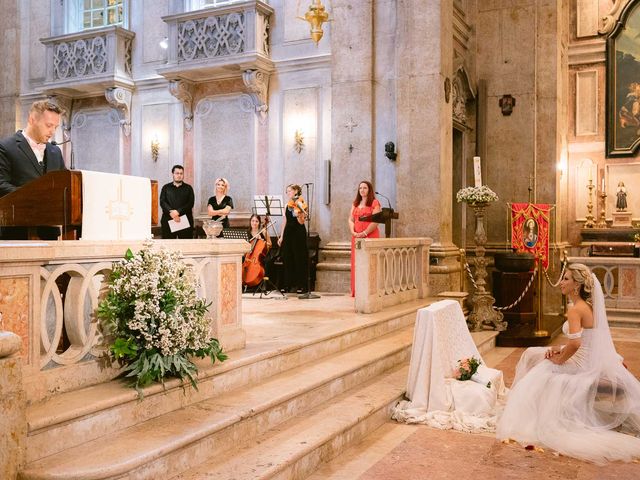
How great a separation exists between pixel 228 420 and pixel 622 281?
8.82 m

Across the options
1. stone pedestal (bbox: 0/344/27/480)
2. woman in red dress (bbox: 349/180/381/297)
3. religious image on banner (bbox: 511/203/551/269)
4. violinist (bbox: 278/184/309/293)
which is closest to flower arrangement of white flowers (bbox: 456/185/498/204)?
woman in red dress (bbox: 349/180/381/297)

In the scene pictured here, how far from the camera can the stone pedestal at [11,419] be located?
2.84 metres

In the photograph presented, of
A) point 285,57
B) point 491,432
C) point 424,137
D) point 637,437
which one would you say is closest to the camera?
point 637,437

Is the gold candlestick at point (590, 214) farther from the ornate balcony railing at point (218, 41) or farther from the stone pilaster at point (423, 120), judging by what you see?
the ornate balcony railing at point (218, 41)

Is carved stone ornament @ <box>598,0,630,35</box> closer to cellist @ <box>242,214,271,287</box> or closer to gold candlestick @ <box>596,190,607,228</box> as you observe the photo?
gold candlestick @ <box>596,190,607,228</box>

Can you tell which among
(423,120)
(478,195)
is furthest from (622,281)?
(423,120)

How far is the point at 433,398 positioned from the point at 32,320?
3353 millimetres

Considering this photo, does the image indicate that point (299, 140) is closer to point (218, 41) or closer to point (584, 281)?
point (218, 41)

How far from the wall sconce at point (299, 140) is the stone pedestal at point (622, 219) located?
6491 millimetres

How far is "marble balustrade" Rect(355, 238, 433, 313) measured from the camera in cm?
748

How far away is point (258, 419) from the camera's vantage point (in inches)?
166

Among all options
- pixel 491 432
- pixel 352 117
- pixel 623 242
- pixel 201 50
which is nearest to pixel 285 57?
pixel 201 50

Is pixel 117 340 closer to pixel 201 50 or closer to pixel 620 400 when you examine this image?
pixel 620 400

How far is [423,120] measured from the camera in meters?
9.54
